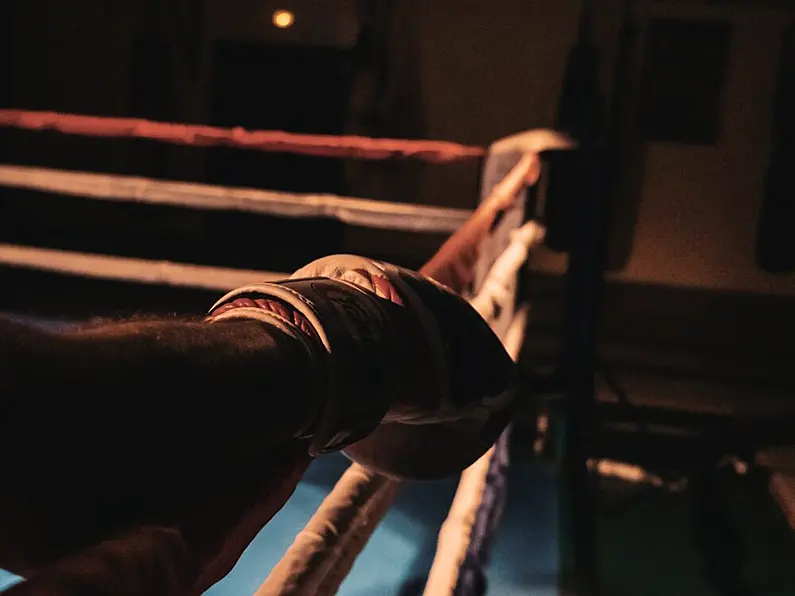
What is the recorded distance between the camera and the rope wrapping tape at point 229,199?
131 cm

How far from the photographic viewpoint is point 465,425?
1.66 ft

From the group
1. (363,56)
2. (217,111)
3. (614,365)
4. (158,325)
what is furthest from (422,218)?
(217,111)

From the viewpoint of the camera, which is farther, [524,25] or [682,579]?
[524,25]

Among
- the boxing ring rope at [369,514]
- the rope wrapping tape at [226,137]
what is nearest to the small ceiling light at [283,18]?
the rope wrapping tape at [226,137]

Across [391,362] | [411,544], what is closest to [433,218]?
[411,544]

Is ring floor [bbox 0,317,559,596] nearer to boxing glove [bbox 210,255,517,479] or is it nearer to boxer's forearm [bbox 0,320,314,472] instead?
boxing glove [bbox 210,255,517,479]

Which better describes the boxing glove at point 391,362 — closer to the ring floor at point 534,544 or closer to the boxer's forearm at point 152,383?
the boxer's forearm at point 152,383

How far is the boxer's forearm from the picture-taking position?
214 millimetres

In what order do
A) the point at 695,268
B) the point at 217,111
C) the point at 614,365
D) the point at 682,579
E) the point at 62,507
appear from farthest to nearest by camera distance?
the point at 217,111, the point at 695,268, the point at 614,365, the point at 682,579, the point at 62,507

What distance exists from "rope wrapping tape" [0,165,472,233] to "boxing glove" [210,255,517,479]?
0.83m

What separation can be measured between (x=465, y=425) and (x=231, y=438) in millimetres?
258

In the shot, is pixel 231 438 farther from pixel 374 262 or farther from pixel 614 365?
pixel 614 365

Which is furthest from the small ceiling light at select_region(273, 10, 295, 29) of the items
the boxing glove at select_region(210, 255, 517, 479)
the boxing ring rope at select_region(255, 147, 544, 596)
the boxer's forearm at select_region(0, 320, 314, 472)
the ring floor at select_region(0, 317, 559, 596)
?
the boxer's forearm at select_region(0, 320, 314, 472)

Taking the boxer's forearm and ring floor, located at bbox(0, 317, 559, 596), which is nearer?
the boxer's forearm
